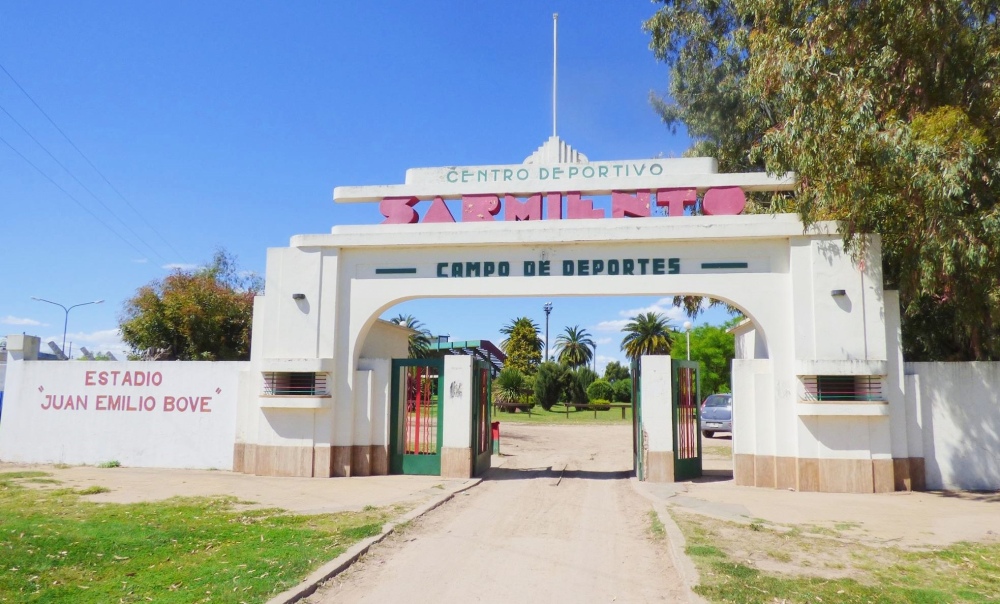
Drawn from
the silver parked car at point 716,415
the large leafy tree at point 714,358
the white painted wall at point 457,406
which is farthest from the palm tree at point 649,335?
the white painted wall at point 457,406

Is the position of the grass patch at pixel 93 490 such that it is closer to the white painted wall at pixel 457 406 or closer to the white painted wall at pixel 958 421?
the white painted wall at pixel 457 406

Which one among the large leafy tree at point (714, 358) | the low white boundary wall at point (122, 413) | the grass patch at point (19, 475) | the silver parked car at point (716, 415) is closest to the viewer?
the grass patch at point (19, 475)

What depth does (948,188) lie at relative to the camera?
1012 centimetres

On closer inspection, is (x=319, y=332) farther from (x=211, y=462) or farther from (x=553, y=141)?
(x=553, y=141)

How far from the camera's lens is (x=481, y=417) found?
14992 millimetres

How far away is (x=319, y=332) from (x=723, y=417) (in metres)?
16.8

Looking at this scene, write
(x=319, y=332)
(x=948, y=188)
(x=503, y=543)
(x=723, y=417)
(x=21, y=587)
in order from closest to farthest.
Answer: (x=21, y=587)
(x=503, y=543)
(x=948, y=188)
(x=319, y=332)
(x=723, y=417)

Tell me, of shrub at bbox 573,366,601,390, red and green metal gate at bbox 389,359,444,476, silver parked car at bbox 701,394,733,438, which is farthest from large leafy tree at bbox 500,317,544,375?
red and green metal gate at bbox 389,359,444,476

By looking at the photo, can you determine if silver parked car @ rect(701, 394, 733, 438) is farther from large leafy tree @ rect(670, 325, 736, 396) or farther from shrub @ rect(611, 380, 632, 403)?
large leafy tree @ rect(670, 325, 736, 396)

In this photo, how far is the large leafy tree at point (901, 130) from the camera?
10.5 m

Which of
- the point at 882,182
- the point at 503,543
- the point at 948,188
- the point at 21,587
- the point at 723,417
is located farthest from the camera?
the point at 723,417

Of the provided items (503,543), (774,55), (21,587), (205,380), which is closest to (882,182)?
(774,55)

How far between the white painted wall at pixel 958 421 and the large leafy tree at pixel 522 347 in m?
44.3

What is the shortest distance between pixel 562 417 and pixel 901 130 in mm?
29277
